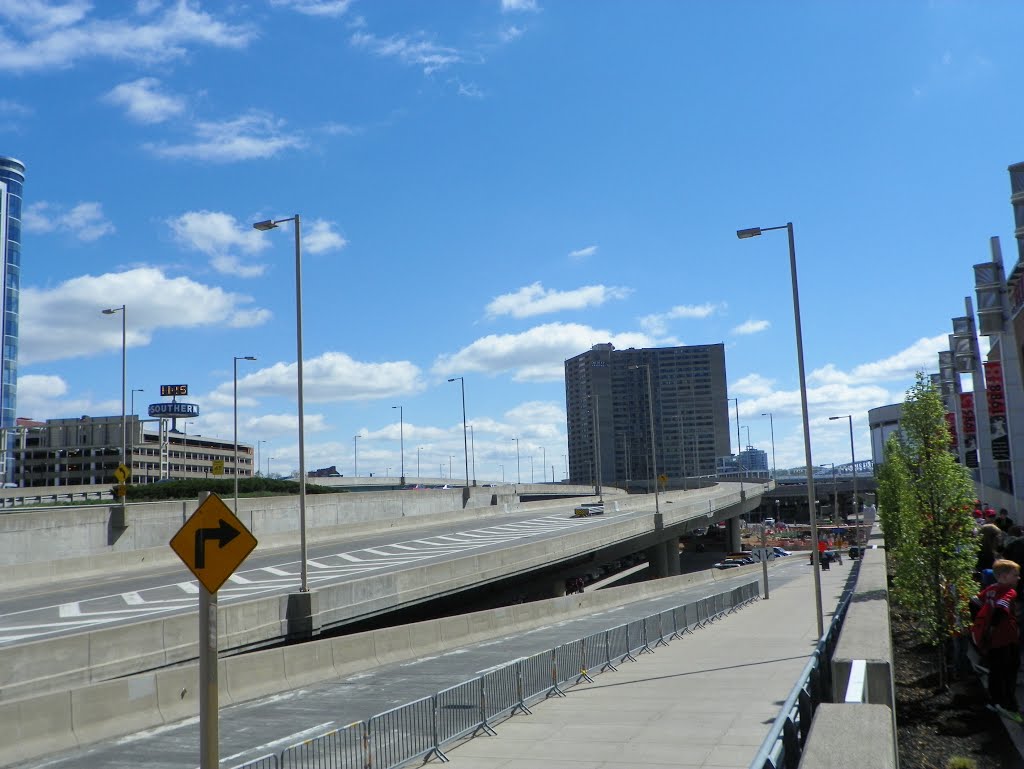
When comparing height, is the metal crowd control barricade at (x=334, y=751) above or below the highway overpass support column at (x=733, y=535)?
above

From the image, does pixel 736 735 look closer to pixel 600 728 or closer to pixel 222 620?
pixel 600 728

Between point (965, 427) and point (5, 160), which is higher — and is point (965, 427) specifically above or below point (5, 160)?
below

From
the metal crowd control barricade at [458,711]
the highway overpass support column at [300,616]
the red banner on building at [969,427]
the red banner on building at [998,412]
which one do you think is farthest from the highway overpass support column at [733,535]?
the metal crowd control barricade at [458,711]

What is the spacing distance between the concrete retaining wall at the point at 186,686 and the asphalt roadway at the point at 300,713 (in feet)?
0.84

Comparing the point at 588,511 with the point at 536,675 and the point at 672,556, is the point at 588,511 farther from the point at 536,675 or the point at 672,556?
the point at 536,675

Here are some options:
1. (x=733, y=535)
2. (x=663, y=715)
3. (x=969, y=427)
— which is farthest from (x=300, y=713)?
(x=733, y=535)

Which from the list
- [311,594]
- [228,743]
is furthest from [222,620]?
[228,743]

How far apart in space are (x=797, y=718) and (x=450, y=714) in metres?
5.88

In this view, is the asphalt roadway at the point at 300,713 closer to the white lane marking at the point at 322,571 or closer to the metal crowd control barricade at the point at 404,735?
the metal crowd control barricade at the point at 404,735

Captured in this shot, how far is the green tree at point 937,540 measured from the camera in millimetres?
15594

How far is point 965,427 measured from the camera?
5288 cm

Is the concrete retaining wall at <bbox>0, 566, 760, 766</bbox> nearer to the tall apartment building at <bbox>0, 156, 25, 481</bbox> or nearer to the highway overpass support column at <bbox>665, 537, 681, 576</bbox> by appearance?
the highway overpass support column at <bbox>665, 537, 681, 576</bbox>

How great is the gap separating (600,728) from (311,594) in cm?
1184

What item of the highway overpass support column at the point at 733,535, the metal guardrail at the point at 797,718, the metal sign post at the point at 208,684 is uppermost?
the metal sign post at the point at 208,684
